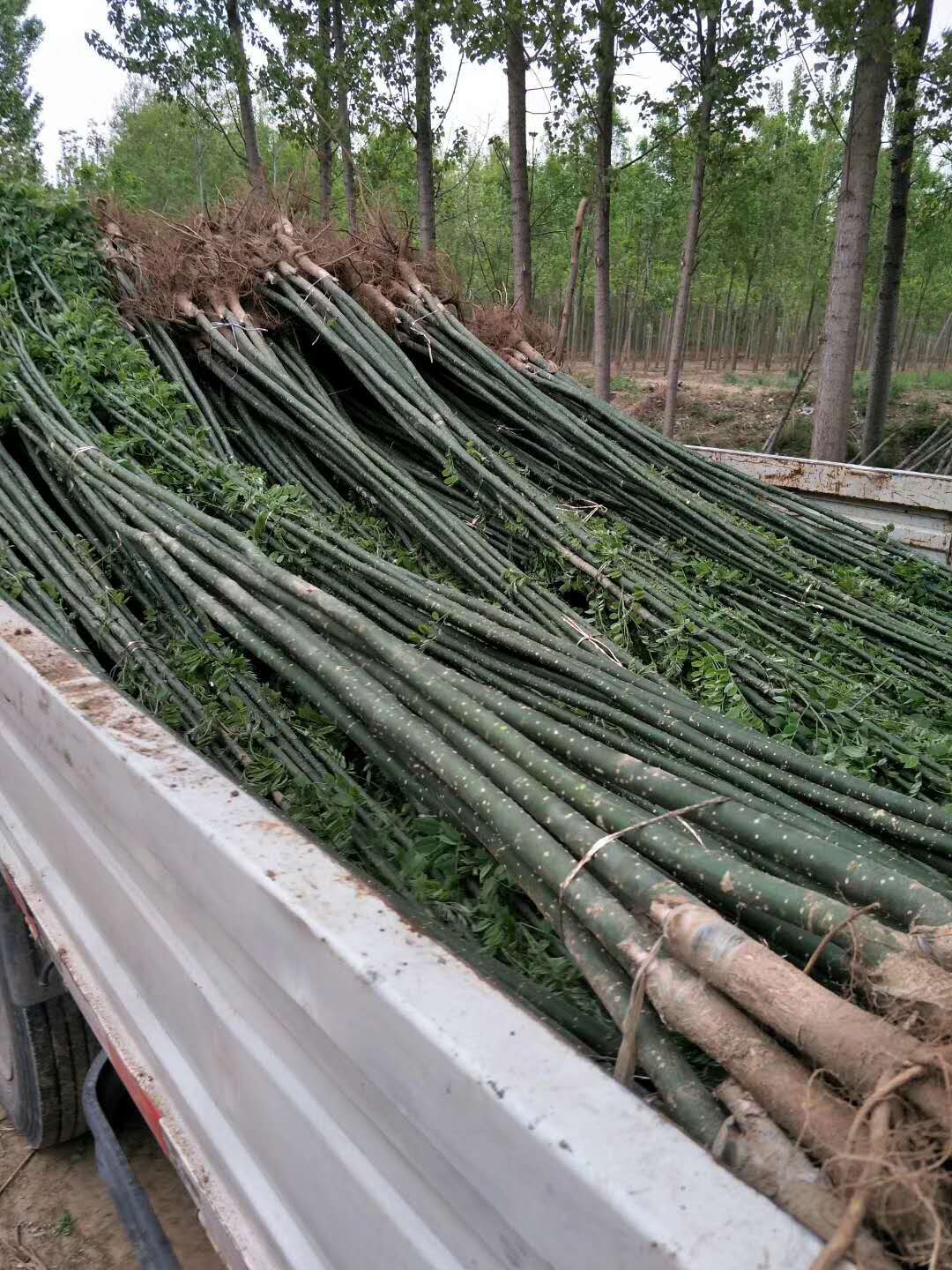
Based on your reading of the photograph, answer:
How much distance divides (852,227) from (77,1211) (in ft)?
21.3

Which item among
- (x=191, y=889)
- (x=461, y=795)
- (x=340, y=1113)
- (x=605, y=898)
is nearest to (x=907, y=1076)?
(x=605, y=898)

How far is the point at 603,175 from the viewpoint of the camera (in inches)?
293

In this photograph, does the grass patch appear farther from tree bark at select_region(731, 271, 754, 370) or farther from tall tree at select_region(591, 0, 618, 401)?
tree bark at select_region(731, 271, 754, 370)

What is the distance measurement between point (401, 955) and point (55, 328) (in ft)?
9.92

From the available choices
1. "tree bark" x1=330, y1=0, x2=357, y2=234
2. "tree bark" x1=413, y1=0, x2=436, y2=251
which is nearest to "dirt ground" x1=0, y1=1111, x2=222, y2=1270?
"tree bark" x1=413, y1=0, x2=436, y2=251

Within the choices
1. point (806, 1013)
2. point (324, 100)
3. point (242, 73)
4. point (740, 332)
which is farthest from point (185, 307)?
point (740, 332)

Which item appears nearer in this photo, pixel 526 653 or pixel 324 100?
pixel 526 653

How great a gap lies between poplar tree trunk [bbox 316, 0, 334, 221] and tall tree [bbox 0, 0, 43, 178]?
8.58 meters

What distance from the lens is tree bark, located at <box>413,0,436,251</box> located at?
8.80 metres

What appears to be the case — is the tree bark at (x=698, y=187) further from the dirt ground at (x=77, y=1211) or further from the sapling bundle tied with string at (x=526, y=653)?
the dirt ground at (x=77, y=1211)

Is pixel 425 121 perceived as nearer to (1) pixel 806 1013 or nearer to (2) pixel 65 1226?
(2) pixel 65 1226

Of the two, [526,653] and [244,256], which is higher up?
[244,256]

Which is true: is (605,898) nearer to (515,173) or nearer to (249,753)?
(249,753)

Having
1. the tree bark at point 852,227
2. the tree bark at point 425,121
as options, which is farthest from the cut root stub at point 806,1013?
the tree bark at point 425,121
